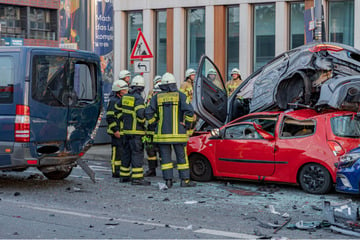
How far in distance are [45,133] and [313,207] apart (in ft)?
14.4

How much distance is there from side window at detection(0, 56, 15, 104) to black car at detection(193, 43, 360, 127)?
3.22 meters

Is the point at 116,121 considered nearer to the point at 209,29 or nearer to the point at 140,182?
the point at 140,182

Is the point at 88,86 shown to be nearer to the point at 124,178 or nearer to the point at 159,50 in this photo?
the point at 124,178

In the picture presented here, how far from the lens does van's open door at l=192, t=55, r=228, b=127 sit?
12266mm

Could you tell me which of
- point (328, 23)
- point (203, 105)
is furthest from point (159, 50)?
point (203, 105)

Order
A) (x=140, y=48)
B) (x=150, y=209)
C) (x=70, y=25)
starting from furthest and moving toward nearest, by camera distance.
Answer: (x=70, y=25)
(x=140, y=48)
(x=150, y=209)

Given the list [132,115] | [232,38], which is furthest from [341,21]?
[132,115]

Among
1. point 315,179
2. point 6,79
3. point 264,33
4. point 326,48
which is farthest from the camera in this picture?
point 264,33

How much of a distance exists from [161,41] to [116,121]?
40.7 feet

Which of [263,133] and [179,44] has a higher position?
[179,44]

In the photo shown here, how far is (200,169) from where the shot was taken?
12500mm

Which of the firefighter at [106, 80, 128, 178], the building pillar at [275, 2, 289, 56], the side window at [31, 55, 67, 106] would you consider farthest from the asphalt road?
the building pillar at [275, 2, 289, 56]

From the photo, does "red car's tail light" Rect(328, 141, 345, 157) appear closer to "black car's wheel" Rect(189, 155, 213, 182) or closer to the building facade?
"black car's wheel" Rect(189, 155, 213, 182)

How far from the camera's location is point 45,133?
437 inches
